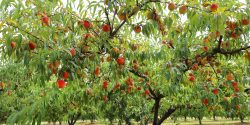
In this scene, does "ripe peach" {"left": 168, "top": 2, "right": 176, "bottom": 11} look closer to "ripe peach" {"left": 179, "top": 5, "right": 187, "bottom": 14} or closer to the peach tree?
the peach tree

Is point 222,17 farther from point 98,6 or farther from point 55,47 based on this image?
point 55,47

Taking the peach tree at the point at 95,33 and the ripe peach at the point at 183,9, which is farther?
the ripe peach at the point at 183,9

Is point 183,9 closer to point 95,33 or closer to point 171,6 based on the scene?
point 171,6

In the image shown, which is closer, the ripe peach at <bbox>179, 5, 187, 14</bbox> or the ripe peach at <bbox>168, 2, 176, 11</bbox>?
the ripe peach at <bbox>179, 5, 187, 14</bbox>

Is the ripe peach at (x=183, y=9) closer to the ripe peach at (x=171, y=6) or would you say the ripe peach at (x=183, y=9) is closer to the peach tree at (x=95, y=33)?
the peach tree at (x=95, y=33)

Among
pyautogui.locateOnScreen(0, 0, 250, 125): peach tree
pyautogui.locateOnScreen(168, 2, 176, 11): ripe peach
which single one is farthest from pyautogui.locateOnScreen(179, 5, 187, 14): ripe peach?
pyautogui.locateOnScreen(168, 2, 176, 11): ripe peach

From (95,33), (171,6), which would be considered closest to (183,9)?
(171,6)

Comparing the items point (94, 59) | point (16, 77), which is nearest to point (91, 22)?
point (94, 59)

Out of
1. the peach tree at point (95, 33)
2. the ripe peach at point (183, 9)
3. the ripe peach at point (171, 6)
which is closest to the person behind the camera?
the peach tree at point (95, 33)

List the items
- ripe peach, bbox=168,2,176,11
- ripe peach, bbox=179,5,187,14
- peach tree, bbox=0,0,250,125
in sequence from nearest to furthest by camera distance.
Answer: peach tree, bbox=0,0,250,125, ripe peach, bbox=179,5,187,14, ripe peach, bbox=168,2,176,11

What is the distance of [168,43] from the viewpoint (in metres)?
6.28

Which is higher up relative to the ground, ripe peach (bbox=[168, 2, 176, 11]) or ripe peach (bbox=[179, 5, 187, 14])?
ripe peach (bbox=[168, 2, 176, 11])

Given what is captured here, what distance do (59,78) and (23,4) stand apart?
0.95m

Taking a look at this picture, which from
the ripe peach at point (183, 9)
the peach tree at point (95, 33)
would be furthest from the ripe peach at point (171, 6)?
the ripe peach at point (183, 9)
